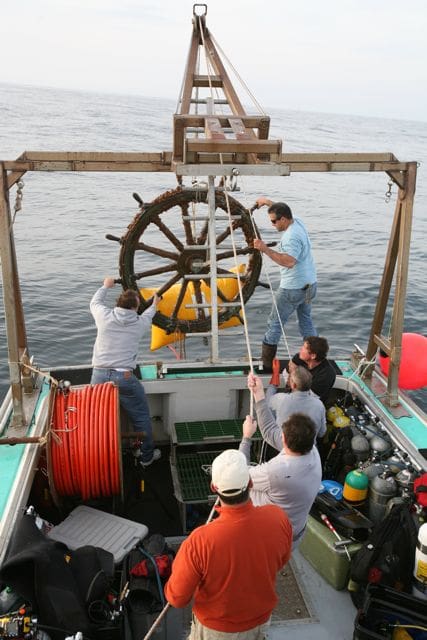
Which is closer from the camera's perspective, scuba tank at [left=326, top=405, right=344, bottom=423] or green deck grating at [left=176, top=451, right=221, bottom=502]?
Result: green deck grating at [left=176, top=451, right=221, bottom=502]

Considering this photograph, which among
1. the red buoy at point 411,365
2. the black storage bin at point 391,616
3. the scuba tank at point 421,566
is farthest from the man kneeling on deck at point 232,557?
the red buoy at point 411,365

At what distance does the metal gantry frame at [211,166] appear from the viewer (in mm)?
4910

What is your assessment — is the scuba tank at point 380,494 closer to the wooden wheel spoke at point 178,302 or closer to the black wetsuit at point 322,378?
the black wetsuit at point 322,378

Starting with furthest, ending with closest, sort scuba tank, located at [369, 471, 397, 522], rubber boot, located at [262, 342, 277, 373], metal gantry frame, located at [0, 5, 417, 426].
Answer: rubber boot, located at [262, 342, 277, 373] < metal gantry frame, located at [0, 5, 417, 426] < scuba tank, located at [369, 471, 397, 522]

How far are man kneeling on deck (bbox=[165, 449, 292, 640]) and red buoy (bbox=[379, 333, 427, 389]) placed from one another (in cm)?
363

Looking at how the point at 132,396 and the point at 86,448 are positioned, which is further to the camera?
the point at 132,396

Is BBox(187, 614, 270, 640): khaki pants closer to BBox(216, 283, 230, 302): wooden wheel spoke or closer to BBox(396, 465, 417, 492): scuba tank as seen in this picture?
BBox(396, 465, 417, 492): scuba tank

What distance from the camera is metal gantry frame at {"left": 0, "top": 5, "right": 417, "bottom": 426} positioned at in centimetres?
491

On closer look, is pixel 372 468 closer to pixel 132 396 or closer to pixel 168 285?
pixel 132 396

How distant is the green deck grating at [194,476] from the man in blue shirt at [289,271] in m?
1.17

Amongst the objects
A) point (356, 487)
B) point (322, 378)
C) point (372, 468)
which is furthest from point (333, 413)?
point (356, 487)

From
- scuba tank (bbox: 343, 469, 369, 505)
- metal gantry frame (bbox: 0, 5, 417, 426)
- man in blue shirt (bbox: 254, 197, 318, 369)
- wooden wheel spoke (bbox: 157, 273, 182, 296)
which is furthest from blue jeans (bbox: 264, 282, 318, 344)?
scuba tank (bbox: 343, 469, 369, 505)

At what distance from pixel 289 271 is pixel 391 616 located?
3.11 m

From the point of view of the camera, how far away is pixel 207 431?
577cm
